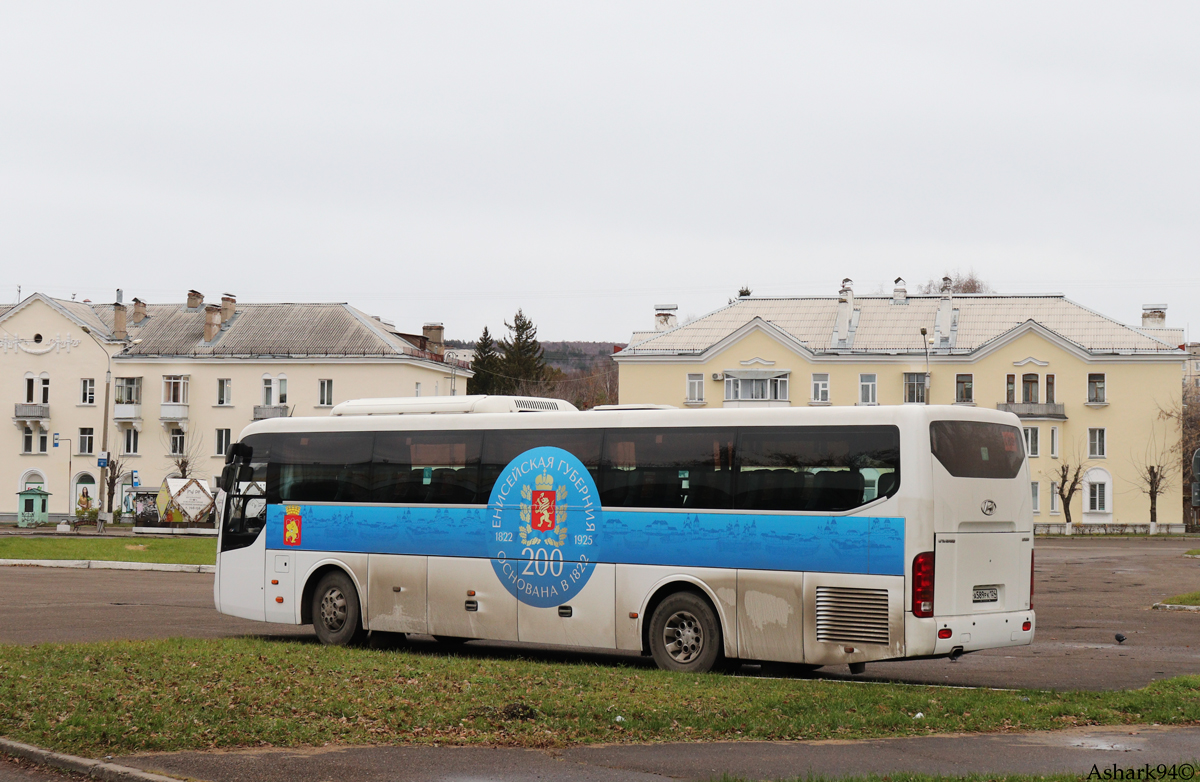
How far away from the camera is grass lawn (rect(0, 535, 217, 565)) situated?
33812 mm

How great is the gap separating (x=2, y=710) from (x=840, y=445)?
7961 millimetres

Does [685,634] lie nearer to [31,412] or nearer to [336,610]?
[336,610]

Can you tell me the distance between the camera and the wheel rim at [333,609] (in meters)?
16.1

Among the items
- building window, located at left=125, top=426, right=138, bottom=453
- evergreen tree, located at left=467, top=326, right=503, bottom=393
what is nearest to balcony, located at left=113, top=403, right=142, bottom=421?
building window, located at left=125, top=426, right=138, bottom=453

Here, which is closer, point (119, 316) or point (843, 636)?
point (843, 636)

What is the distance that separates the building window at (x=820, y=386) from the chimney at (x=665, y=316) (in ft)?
38.2

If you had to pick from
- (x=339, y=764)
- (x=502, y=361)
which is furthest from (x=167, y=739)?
(x=502, y=361)

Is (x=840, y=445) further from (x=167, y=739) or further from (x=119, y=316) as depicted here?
(x=119, y=316)

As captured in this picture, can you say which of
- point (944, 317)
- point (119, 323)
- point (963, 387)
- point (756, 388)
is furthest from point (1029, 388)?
point (119, 323)

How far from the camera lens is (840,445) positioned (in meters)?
12.6

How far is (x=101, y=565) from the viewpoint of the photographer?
32812 mm

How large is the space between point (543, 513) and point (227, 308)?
67537mm

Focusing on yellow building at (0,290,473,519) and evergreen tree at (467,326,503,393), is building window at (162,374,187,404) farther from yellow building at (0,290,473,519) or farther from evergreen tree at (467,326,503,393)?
evergreen tree at (467,326,503,393)

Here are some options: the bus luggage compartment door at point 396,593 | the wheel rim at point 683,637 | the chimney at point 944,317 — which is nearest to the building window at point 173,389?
the chimney at point 944,317
